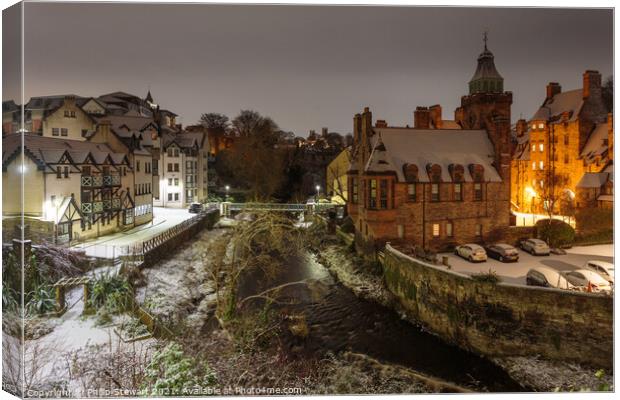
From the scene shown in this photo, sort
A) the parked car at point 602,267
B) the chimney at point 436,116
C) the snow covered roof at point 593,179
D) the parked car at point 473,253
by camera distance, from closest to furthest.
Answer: the snow covered roof at point 593,179
the parked car at point 602,267
the chimney at point 436,116
the parked car at point 473,253

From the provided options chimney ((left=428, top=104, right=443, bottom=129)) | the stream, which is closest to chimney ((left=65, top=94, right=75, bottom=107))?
the stream

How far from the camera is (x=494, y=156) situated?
10.9 meters

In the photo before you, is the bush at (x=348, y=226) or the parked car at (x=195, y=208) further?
the parked car at (x=195, y=208)

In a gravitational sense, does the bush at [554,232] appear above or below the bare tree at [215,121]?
below

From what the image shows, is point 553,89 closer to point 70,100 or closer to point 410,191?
point 410,191

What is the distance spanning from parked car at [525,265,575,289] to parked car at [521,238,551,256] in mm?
1281

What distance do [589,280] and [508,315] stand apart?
1.80 meters

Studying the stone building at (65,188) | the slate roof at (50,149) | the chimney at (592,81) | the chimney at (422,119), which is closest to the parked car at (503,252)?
the chimney at (422,119)

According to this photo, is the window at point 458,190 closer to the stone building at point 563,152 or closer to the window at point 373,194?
the stone building at point 563,152

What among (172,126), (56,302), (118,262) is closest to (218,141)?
(172,126)

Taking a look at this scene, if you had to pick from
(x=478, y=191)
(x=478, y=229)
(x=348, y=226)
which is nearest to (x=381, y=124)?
(x=478, y=191)

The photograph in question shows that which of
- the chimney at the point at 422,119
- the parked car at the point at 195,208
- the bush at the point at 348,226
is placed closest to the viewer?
the chimney at the point at 422,119

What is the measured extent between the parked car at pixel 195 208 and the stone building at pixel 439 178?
5607mm

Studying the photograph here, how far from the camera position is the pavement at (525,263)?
9266 millimetres
